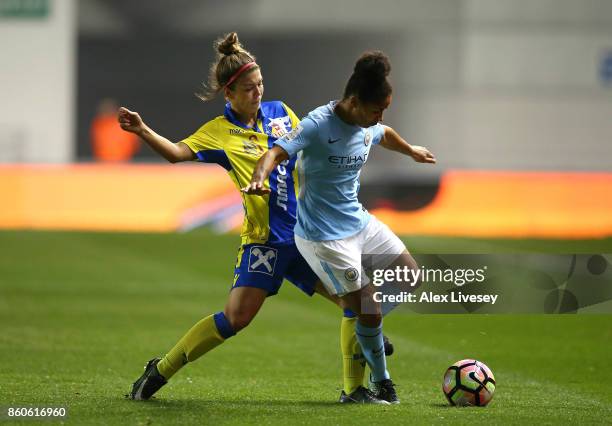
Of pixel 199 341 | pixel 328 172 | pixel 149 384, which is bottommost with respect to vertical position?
pixel 149 384

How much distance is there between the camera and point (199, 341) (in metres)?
7.31

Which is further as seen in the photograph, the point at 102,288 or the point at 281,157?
the point at 102,288

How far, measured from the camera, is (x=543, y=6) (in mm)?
31094

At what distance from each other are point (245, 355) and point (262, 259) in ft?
10.2

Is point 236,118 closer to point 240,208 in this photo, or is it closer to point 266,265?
point 266,265

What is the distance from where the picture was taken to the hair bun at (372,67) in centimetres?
680

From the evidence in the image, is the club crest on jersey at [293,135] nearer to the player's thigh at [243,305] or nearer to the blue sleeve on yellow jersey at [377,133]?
the blue sleeve on yellow jersey at [377,133]

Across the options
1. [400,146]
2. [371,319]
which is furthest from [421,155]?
[371,319]

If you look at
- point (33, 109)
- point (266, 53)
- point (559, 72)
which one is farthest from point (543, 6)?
point (33, 109)

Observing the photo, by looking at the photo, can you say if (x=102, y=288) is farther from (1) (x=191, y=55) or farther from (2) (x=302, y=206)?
(1) (x=191, y=55)

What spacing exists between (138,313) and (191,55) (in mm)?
19685

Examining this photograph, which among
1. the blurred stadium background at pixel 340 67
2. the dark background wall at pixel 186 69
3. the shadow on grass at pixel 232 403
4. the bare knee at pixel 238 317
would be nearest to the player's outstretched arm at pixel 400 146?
the bare knee at pixel 238 317

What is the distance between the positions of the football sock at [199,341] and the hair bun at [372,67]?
5.43 feet

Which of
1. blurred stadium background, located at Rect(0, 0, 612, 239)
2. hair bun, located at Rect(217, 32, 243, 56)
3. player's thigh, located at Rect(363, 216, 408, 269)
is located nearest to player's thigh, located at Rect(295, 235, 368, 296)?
player's thigh, located at Rect(363, 216, 408, 269)
